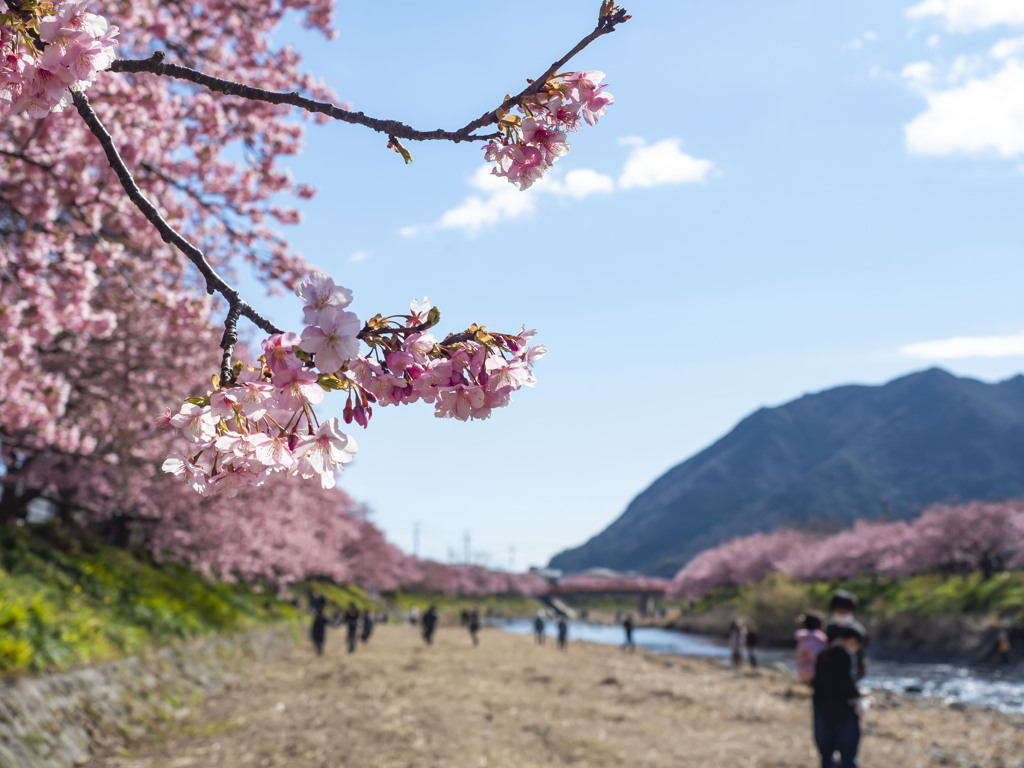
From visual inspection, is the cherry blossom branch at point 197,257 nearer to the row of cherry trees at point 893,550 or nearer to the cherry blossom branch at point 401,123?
the cherry blossom branch at point 401,123

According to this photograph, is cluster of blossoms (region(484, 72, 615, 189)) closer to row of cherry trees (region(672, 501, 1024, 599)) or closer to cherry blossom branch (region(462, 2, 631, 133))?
cherry blossom branch (region(462, 2, 631, 133))

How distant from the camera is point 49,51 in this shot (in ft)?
6.84

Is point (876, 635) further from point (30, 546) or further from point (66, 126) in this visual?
point (66, 126)

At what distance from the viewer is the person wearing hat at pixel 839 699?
268 inches

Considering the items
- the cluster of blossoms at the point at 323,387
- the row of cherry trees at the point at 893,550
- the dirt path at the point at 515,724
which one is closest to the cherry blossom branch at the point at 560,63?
the cluster of blossoms at the point at 323,387

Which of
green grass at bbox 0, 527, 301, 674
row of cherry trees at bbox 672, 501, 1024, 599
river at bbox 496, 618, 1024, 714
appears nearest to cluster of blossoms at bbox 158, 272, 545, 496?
green grass at bbox 0, 527, 301, 674

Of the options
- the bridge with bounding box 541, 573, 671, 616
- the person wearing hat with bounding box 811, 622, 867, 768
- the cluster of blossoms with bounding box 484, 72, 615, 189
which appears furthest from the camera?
the bridge with bounding box 541, 573, 671, 616

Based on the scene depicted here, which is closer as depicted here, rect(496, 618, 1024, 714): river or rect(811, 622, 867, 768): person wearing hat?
rect(811, 622, 867, 768): person wearing hat

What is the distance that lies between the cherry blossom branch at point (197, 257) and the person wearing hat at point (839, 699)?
22.2ft

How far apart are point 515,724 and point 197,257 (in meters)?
11.5

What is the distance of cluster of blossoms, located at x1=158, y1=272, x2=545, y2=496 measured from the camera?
75.0 inches

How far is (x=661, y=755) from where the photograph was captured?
34.9ft

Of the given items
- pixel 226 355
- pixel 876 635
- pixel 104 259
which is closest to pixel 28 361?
pixel 104 259

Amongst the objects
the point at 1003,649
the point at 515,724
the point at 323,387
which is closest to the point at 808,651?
the point at 515,724
